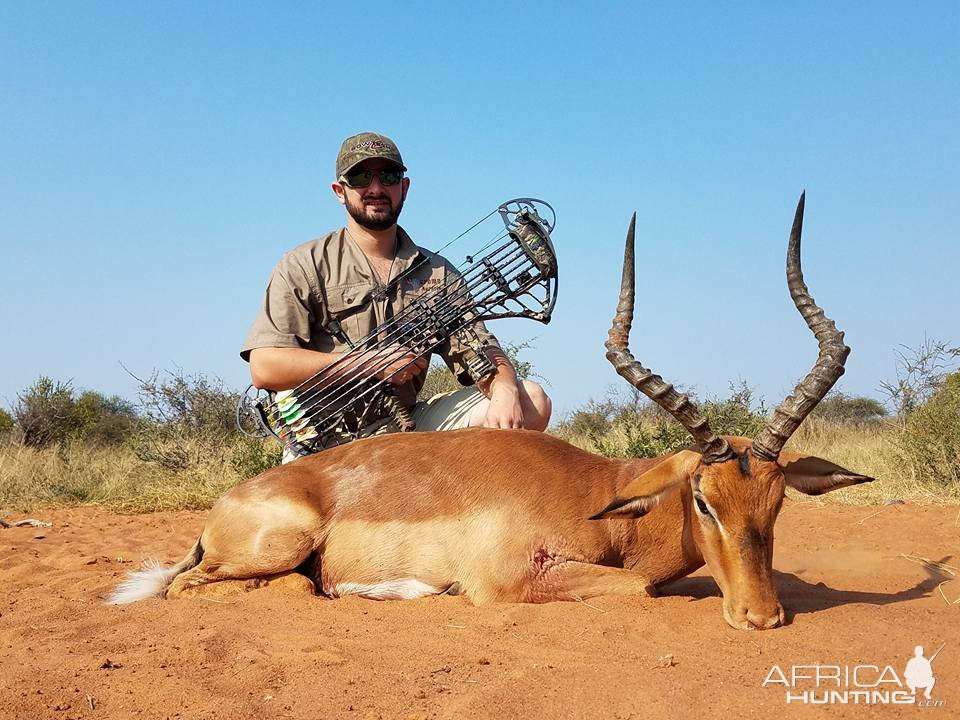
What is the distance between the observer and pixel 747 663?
3873 millimetres

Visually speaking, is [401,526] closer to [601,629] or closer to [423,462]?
[423,462]

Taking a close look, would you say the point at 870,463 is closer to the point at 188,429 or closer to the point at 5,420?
the point at 188,429

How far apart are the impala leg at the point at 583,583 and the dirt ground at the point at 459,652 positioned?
4.4 inches

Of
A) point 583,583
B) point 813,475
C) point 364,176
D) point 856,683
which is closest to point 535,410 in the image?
point 364,176

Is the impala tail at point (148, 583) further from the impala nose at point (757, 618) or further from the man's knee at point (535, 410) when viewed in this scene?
the impala nose at point (757, 618)

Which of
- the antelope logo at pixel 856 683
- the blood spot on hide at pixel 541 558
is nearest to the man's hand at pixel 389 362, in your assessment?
the blood spot on hide at pixel 541 558

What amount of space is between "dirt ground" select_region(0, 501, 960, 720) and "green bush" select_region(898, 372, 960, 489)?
4.92 m

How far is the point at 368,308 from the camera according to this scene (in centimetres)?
762

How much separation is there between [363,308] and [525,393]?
1.52 meters

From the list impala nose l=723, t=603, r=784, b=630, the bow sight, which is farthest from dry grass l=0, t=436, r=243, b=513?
impala nose l=723, t=603, r=784, b=630

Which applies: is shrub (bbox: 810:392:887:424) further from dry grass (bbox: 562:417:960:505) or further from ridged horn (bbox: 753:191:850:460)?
ridged horn (bbox: 753:191:850:460)

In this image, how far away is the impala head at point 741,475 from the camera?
14.6 feet

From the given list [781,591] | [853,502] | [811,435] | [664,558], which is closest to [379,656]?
[664,558]

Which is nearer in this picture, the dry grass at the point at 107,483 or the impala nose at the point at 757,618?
the impala nose at the point at 757,618
